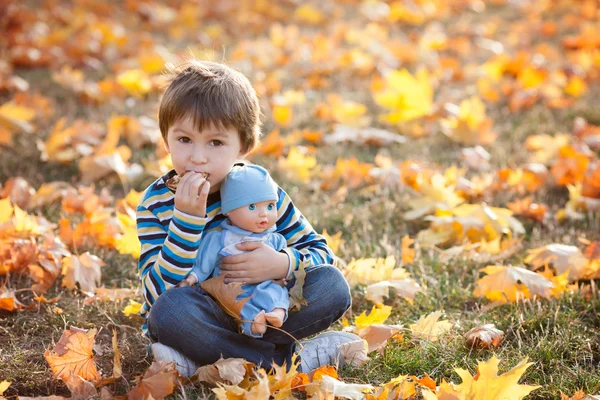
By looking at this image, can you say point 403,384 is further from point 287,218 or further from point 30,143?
point 30,143

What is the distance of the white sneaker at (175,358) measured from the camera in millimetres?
1984

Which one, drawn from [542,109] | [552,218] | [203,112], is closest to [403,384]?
[203,112]

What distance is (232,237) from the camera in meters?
2.07

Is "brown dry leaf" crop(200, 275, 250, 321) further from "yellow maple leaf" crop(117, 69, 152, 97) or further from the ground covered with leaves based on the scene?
"yellow maple leaf" crop(117, 69, 152, 97)

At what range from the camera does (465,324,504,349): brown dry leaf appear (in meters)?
2.17

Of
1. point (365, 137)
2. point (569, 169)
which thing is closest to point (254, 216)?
Answer: point (569, 169)

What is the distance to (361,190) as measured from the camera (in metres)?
3.61

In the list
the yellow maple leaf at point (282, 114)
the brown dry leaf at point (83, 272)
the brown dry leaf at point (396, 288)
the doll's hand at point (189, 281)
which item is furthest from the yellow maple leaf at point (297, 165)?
the doll's hand at point (189, 281)

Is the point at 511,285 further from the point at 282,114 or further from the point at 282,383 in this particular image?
the point at 282,114

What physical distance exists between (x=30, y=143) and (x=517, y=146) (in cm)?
285

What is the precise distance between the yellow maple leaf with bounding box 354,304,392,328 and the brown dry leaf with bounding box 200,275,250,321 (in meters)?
0.49

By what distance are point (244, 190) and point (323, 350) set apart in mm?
550

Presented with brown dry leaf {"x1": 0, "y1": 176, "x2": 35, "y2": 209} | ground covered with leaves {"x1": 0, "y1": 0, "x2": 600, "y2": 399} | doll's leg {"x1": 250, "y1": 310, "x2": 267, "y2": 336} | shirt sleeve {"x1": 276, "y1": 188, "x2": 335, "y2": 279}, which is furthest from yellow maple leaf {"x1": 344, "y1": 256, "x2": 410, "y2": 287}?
brown dry leaf {"x1": 0, "y1": 176, "x2": 35, "y2": 209}

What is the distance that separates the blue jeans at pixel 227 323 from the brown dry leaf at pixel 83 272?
0.57 metres
